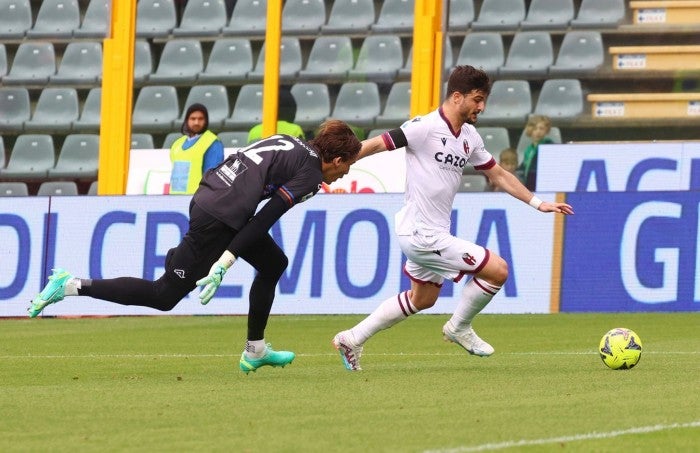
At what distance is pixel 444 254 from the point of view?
10242mm

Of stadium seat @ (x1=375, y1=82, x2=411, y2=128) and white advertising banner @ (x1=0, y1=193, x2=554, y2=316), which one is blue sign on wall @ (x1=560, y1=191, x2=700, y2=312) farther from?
stadium seat @ (x1=375, y1=82, x2=411, y2=128)

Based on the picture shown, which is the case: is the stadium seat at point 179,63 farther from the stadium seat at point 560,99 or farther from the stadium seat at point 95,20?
the stadium seat at point 560,99

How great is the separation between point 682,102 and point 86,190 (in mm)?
7530

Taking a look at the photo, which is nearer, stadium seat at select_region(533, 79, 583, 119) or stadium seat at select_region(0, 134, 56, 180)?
stadium seat at select_region(533, 79, 583, 119)

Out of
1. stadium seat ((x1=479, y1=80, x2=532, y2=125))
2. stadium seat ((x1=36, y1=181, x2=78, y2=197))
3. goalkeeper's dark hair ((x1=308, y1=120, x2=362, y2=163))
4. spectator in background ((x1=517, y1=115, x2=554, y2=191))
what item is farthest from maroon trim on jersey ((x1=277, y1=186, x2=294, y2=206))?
stadium seat ((x1=36, y1=181, x2=78, y2=197))

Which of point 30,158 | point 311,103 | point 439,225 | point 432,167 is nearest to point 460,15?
point 311,103

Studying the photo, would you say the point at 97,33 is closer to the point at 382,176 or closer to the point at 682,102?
the point at 382,176

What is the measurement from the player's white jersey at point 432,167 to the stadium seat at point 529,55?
864 cm

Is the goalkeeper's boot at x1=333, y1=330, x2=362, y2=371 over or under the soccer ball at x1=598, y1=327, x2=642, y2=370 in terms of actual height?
under

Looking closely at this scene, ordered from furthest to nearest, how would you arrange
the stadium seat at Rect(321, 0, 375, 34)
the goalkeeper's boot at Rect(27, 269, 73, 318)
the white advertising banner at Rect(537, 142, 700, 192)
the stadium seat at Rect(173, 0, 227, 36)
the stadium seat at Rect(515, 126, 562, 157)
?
the stadium seat at Rect(173, 0, 227, 36)
the stadium seat at Rect(321, 0, 375, 34)
the stadium seat at Rect(515, 126, 562, 157)
the white advertising banner at Rect(537, 142, 700, 192)
the goalkeeper's boot at Rect(27, 269, 73, 318)

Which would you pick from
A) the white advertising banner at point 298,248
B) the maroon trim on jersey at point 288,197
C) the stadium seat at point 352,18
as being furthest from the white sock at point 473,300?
the stadium seat at point 352,18

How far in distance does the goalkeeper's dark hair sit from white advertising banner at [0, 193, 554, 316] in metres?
6.90

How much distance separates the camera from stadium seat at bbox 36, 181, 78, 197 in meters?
19.8

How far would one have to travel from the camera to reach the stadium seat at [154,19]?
20.2 meters
